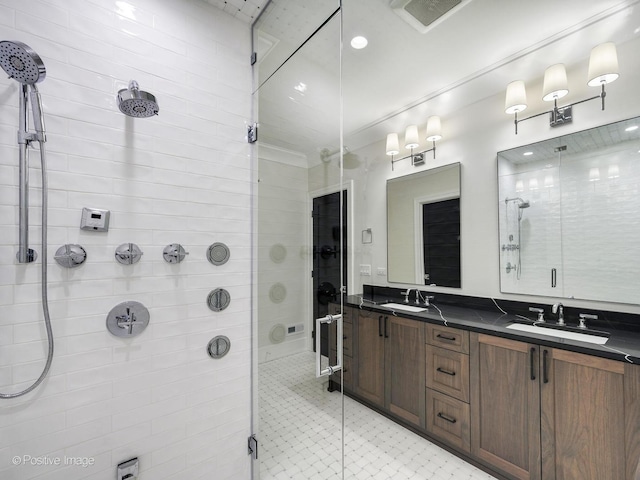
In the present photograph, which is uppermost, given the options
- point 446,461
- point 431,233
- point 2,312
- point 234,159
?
point 234,159

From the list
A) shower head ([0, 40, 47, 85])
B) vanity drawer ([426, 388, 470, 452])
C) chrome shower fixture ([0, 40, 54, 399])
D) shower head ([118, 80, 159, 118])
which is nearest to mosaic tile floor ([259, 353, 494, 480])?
vanity drawer ([426, 388, 470, 452])

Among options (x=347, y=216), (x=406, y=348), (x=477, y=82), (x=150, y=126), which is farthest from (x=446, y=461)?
(x=477, y=82)

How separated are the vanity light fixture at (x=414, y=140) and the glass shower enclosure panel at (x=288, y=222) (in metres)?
1.35

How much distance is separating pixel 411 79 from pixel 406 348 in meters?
2.28

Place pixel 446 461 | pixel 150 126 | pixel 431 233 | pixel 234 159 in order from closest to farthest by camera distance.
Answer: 1. pixel 150 126
2. pixel 234 159
3. pixel 446 461
4. pixel 431 233

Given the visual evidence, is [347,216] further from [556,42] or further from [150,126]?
[556,42]

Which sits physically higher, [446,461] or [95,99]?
[95,99]

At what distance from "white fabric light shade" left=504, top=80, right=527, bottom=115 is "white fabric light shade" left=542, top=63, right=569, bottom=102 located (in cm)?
13

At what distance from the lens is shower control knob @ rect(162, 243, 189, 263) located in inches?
55.6

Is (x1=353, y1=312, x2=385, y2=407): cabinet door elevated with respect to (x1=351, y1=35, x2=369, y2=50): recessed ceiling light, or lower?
lower

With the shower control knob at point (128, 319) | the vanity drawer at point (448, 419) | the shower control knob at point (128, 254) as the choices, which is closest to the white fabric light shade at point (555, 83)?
the vanity drawer at point (448, 419)

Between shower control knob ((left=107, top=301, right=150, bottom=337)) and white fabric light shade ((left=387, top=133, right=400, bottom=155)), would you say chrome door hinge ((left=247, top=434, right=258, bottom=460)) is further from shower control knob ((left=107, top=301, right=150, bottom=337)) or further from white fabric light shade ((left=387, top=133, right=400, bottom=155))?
white fabric light shade ((left=387, top=133, right=400, bottom=155))

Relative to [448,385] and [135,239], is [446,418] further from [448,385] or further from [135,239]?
[135,239]

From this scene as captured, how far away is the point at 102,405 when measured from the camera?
124cm
